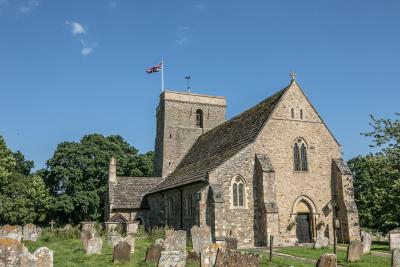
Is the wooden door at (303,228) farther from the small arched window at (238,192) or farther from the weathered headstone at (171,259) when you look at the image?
the weathered headstone at (171,259)

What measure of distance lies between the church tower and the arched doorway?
16358mm

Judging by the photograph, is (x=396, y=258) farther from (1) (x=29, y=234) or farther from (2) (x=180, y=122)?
(2) (x=180, y=122)

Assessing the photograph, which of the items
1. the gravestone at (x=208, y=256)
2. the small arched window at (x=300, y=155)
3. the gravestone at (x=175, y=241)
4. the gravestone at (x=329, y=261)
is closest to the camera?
the gravestone at (x=329, y=261)

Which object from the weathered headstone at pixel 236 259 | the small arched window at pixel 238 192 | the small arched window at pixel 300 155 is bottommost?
the weathered headstone at pixel 236 259

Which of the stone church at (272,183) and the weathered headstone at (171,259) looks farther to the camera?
the stone church at (272,183)

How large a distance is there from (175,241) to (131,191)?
25223mm

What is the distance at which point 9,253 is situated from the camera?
29.0 ft

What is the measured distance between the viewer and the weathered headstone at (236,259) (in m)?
8.88

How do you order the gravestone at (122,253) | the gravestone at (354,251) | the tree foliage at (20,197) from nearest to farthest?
the gravestone at (122,253) < the gravestone at (354,251) < the tree foliage at (20,197)

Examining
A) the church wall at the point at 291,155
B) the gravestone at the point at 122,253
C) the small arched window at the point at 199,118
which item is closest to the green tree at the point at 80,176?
the small arched window at the point at 199,118

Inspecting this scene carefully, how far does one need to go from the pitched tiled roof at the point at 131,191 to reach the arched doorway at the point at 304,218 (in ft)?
52.8

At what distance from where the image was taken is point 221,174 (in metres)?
25.1

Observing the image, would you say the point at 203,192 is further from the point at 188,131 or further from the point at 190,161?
the point at 188,131

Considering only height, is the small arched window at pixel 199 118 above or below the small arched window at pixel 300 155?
above
